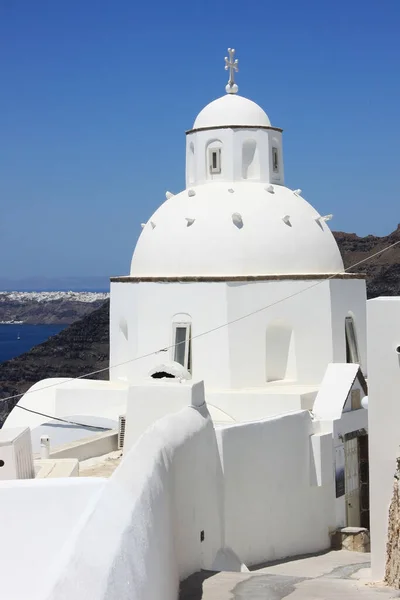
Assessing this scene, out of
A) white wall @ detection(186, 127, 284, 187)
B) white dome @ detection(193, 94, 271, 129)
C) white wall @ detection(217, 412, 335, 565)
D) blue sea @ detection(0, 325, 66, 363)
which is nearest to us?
white wall @ detection(217, 412, 335, 565)

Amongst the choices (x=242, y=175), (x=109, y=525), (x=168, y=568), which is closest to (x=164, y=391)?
(x=168, y=568)

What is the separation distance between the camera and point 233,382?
16000mm

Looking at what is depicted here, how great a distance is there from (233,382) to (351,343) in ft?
8.01

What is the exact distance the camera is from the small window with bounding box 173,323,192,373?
16.4 m

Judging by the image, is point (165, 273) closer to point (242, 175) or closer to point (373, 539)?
point (242, 175)

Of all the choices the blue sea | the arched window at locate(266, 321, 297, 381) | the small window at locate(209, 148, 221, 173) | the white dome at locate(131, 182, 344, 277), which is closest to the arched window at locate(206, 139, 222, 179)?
the small window at locate(209, 148, 221, 173)

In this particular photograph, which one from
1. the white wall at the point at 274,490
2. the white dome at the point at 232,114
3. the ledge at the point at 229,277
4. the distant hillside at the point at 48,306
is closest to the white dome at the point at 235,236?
the ledge at the point at 229,277

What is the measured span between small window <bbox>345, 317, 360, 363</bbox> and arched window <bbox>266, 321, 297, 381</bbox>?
3.69 ft

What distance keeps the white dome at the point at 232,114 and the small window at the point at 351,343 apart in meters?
3.81

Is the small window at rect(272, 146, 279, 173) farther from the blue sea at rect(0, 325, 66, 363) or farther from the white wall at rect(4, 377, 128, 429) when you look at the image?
the blue sea at rect(0, 325, 66, 363)

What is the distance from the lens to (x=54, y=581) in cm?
464

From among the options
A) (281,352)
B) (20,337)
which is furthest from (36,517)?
(20,337)

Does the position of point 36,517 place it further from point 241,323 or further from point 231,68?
point 231,68

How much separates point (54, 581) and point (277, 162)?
559 inches
